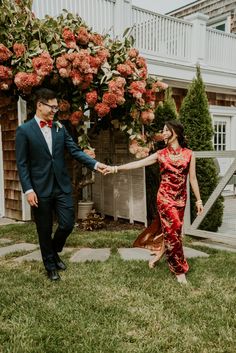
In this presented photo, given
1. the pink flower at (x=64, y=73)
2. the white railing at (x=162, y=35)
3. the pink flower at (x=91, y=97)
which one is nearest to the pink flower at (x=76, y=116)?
the pink flower at (x=91, y=97)

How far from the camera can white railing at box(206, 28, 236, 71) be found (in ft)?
36.9

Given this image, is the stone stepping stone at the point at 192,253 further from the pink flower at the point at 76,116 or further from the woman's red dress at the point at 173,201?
the pink flower at the point at 76,116

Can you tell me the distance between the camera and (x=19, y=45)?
5.53 metres

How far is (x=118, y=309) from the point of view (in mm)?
3150

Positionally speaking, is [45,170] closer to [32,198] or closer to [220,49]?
[32,198]

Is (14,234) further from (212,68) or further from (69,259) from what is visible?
(212,68)

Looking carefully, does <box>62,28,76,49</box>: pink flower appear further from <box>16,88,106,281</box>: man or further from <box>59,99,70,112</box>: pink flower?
<box>16,88,106,281</box>: man

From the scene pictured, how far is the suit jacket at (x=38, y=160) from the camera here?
146 inches

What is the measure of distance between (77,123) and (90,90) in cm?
52

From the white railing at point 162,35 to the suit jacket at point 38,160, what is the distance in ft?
20.8

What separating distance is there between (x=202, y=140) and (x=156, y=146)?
3.00 ft

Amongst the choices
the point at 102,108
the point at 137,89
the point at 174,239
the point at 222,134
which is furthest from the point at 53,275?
the point at 222,134

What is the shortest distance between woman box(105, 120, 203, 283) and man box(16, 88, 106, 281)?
36.8 inches

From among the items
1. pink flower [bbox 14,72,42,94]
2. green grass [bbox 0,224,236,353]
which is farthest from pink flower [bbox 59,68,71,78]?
green grass [bbox 0,224,236,353]
